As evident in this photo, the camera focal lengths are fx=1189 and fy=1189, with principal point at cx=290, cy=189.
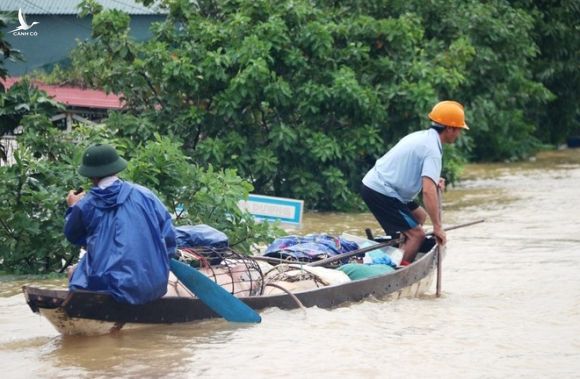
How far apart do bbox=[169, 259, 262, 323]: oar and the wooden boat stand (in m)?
0.12

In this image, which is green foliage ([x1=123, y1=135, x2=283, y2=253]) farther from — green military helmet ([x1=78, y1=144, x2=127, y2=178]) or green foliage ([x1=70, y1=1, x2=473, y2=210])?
green foliage ([x1=70, y1=1, x2=473, y2=210])

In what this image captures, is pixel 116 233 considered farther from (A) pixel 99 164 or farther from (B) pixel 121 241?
(A) pixel 99 164

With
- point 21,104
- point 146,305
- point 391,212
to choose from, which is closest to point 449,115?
point 391,212

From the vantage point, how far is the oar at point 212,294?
28.0 ft

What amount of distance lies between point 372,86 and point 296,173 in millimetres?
1858

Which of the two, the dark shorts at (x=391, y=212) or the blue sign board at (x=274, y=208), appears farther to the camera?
the blue sign board at (x=274, y=208)

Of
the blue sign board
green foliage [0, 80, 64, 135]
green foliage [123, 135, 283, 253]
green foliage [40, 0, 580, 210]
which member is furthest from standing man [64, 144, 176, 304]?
green foliage [40, 0, 580, 210]

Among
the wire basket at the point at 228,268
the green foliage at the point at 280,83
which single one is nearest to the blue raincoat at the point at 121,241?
the wire basket at the point at 228,268

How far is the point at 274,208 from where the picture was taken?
13336 millimetres

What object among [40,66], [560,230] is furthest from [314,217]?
[40,66]

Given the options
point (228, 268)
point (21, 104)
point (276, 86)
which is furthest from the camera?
point (276, 86)

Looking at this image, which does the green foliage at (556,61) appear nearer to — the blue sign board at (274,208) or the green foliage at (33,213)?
the blue sign board at (274,208)

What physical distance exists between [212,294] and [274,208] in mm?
4751

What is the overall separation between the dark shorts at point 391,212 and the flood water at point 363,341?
0.69 metres
